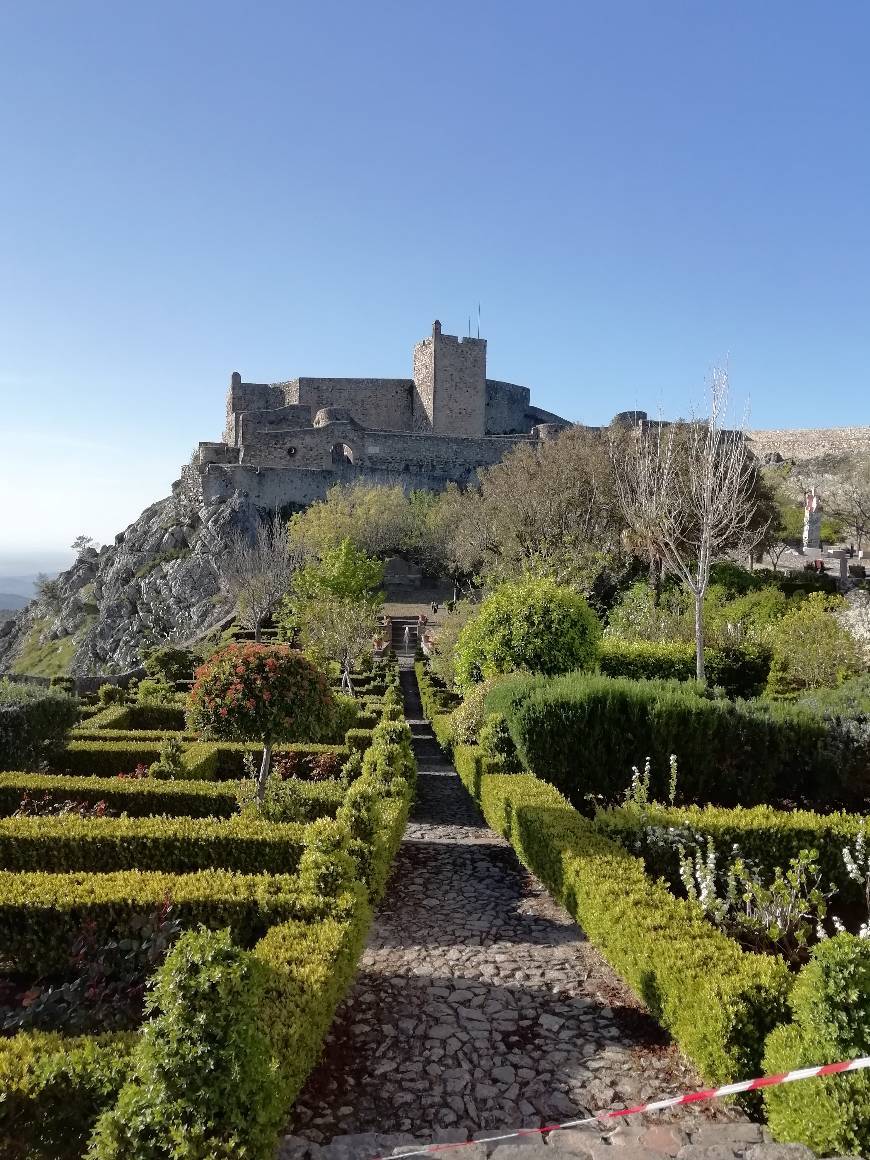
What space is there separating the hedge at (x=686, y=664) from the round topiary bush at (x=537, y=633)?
161 cm

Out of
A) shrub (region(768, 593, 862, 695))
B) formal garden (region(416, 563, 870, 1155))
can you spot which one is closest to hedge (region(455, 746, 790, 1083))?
formal garden (region(416, 563, 870, 1155))

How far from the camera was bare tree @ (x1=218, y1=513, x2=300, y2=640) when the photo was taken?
2896 cm

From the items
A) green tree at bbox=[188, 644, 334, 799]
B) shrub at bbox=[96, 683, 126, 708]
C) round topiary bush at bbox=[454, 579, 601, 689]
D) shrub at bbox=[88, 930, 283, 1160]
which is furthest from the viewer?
shrub at bbox=[96, 683, 126, 708]

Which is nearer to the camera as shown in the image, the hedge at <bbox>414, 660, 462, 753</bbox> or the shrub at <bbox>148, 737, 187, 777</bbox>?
the shrub at <bbox>148, 737, 187, 777</bbox>

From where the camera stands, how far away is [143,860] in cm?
641

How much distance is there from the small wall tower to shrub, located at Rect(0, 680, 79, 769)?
1790 inches

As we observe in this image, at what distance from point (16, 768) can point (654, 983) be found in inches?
350

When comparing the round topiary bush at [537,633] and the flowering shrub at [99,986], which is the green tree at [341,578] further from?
the flowering shrub at [99,986]

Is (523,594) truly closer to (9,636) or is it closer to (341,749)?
(341,749)

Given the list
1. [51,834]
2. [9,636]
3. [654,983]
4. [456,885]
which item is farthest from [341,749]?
[9,636]

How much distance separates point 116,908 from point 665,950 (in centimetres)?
329

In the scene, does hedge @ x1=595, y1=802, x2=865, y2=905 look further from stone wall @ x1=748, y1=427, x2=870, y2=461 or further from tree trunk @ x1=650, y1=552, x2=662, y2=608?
stone wall @ x1=748, y1=427, x2=870, y2=461

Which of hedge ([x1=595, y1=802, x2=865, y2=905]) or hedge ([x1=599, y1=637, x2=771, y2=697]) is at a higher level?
hedge ([x1=599, y1=637, x2=771, y2=697])

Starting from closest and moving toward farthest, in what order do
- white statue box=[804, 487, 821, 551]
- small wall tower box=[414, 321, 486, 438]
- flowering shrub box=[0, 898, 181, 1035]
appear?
flowering shrub box=[0, 898, 181, 1035] < white statue box=[804, 487, 821, 551] < small wall tower box=[414, 321, 486, 438]
